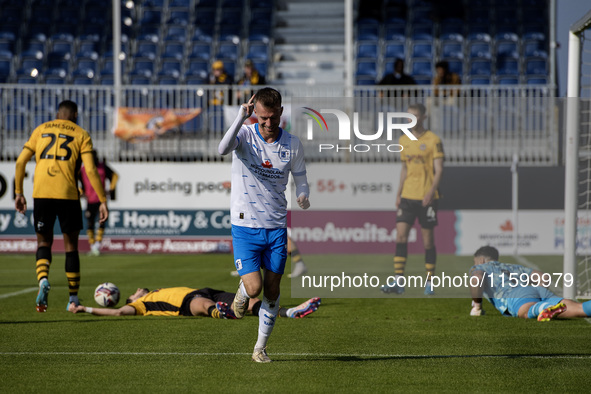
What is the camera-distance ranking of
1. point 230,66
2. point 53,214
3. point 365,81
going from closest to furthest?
1. point 53,214
2. point 365,81
3. point 230,66

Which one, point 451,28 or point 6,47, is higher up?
point 451,28

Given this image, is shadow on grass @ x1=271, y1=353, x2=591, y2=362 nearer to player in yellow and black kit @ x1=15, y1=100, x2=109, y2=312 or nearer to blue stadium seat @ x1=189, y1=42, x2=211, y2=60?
player in yellow and black kit @ x1=15, y1=100, x2=109, y2=312

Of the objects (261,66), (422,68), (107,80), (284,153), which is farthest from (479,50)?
(284,153)

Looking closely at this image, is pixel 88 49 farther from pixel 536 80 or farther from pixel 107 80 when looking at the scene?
pixel 536 80

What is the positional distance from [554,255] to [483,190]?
185cm

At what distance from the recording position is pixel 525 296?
28.2ft

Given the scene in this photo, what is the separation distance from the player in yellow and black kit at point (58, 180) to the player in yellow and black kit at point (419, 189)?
13.0 feet

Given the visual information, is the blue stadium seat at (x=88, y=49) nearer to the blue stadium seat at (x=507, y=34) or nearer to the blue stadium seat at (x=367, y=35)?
the blue stadium seat at (x=367, y=35)

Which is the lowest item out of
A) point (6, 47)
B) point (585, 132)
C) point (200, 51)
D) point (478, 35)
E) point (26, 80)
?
point (585, 132)

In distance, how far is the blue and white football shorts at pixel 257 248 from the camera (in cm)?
615

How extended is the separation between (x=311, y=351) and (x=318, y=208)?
10738 millimetres

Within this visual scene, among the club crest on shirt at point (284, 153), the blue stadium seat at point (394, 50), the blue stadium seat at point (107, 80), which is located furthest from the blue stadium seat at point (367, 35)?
the club crest on shirt at point (284, 153)

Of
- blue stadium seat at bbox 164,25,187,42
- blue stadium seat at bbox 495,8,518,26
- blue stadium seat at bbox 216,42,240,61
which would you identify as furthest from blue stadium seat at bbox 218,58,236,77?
blue stadium seat at bbox 495,8,518,26

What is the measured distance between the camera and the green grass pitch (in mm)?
5547
